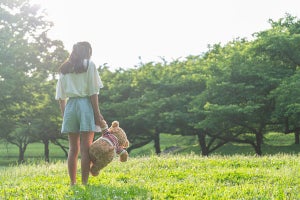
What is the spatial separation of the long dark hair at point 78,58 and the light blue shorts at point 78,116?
0.39m

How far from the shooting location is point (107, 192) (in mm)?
5258

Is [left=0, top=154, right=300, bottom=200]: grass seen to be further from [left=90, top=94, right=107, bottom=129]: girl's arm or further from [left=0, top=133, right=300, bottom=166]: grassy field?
[left=0, top=133, right=300, bottom=166]: grassy field

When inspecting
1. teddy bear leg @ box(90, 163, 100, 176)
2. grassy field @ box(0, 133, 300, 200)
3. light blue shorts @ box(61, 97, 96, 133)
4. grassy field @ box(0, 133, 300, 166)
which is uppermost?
light blue shorts @ box(61, 97, 96, 133)

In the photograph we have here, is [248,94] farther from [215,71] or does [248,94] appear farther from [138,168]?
[138,168]

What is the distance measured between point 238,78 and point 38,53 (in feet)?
42.7

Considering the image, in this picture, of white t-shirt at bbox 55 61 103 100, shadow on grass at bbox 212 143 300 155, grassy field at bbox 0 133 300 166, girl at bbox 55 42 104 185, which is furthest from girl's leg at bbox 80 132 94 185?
shadow on grass at bbox 212 143 300 155

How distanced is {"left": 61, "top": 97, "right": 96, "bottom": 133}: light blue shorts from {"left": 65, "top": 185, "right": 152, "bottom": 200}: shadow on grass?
75 cm

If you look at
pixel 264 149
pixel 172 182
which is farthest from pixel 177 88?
pixel 172 182

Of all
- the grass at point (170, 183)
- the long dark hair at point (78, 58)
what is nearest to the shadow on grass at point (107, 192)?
the grass at point (170, 183)

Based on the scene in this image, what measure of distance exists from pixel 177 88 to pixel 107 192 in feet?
71.0

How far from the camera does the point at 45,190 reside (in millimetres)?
5773

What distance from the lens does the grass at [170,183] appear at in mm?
5237

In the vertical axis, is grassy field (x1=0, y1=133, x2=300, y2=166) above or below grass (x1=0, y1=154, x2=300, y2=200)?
below

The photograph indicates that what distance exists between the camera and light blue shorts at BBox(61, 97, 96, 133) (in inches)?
221
